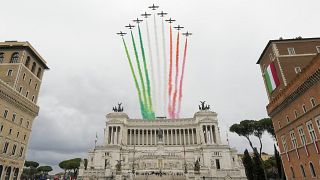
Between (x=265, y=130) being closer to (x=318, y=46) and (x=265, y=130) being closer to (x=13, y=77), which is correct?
(x=318, y=46)

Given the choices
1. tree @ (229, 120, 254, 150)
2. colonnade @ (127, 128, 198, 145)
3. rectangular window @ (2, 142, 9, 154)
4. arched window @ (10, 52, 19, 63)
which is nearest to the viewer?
rectangular window @ (2, 142, 9, 154)

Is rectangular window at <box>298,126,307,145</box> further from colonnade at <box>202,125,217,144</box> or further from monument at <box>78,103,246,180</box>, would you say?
colonnade at <box>202,125,217,144</box>

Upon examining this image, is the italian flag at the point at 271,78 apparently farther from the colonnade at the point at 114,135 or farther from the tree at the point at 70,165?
the tree at the point at 70,165

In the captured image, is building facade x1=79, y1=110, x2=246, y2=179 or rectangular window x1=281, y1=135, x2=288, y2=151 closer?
rectangular window x1=281, y1=135, x2=288, y2=151

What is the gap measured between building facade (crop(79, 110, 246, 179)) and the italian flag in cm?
2567

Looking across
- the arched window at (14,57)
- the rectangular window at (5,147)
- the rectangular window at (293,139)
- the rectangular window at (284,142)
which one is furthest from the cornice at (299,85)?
the arched window at (14,57)

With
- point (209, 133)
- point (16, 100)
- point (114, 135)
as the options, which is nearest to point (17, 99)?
point (16, 100)

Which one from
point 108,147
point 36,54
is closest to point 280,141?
point 108,147

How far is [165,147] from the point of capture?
91000 millimetres

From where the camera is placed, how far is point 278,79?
4641 cm

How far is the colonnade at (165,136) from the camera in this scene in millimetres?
97125

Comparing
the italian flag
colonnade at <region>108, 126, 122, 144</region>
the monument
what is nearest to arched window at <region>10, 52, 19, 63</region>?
the monument

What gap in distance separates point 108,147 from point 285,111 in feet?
197

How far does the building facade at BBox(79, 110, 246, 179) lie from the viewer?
70750 mm
